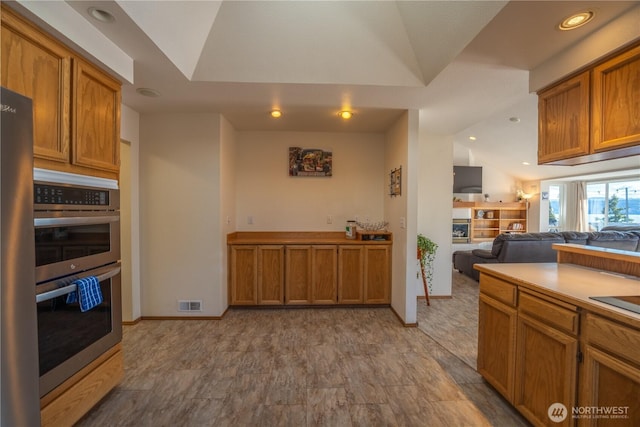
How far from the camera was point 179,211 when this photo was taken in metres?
3.32

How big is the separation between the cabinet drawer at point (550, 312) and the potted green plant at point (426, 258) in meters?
2.13

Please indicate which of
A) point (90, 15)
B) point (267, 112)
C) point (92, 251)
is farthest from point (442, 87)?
point (92, 251)

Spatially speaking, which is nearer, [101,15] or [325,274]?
[101,15]

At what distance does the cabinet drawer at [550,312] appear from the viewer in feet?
4.59

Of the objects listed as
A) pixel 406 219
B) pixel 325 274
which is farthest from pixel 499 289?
pixel 325 274

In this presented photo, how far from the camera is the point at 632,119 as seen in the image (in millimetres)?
1550

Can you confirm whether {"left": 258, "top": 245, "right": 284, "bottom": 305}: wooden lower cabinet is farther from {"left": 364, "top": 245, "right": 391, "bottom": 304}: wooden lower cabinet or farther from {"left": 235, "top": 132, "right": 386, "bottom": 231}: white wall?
{"left": 364, "top": 245, "right": 391, "bottom": 304}: wooden lower cabinet

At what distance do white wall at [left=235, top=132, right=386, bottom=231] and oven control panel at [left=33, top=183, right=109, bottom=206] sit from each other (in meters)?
2.34

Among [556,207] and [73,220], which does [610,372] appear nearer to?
[73,220]

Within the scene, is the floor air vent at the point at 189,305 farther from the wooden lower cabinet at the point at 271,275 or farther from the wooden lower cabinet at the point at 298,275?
the wooden lower cabinet at the point at 298,275

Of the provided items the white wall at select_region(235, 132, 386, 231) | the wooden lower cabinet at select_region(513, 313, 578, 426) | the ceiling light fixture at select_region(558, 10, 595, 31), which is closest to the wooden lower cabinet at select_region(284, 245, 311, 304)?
the white wall at select_region(235, 132, 386, 231)

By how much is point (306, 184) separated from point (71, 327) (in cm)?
307

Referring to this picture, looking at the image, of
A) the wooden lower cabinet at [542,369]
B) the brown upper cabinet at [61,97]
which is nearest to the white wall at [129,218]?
the brown upper cabinet at [61,97]

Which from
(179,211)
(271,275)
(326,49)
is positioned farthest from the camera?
(271,275)
